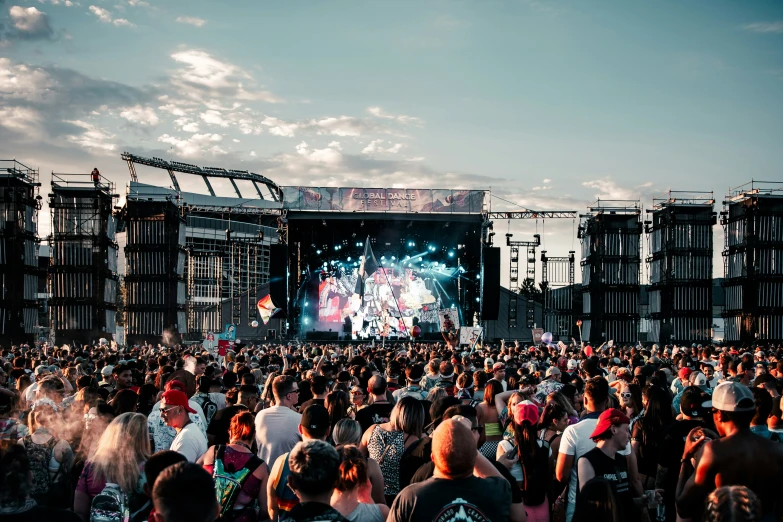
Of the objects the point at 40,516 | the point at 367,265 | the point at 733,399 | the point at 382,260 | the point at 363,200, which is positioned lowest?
the point at 40,516

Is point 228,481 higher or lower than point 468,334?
higher

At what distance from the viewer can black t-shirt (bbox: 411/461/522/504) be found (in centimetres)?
467

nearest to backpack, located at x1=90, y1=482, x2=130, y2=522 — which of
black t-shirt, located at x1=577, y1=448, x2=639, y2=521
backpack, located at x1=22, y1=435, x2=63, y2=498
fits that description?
backpack, located at x1=22, y1=435, x2=63, y2=498

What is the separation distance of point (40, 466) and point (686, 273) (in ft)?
136

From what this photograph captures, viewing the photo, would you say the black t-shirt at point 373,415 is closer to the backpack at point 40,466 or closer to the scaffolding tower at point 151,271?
the backpack at point 40,466

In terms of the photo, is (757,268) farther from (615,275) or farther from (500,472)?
(500,472)

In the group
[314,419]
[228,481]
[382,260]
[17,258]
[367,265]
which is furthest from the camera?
[382,260]

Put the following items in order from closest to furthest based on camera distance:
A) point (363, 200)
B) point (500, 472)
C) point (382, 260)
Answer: point (500, 472) < point (363, 200) < point (382, 260)

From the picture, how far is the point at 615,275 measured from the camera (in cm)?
4431

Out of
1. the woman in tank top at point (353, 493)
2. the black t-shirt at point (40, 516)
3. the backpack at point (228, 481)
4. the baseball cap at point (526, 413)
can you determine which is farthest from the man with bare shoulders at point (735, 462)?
the black t-shirt at point (40, 516)

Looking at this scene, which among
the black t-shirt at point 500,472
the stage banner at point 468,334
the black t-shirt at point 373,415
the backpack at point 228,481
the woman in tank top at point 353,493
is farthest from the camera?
the stage banner at point 468,334

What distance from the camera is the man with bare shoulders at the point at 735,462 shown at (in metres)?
4.70

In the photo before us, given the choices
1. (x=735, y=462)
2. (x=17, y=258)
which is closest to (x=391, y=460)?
(x=735, y=462)

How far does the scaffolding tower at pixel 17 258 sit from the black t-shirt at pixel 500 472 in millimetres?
37159
